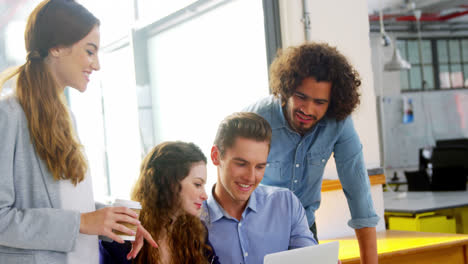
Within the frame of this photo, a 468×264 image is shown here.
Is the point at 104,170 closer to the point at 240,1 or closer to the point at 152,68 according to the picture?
the point at 152,68

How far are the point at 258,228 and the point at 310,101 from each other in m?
0.47

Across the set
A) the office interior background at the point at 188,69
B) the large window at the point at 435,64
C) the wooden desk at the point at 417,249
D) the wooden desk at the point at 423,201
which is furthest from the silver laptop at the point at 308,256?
the large window at the point at 435,64

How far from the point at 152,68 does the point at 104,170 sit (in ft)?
2.25

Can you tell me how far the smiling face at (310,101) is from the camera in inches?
68.7

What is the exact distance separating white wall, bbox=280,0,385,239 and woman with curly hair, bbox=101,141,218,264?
4.60 feet

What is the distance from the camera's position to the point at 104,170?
303 centimetres

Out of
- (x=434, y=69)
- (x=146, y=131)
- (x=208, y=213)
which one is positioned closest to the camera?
(x=208, y=213)

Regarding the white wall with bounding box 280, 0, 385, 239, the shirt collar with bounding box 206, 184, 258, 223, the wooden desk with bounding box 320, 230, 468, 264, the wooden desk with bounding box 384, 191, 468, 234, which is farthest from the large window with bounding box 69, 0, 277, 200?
the wooden desk with bounding box 384, 191, 468, 234

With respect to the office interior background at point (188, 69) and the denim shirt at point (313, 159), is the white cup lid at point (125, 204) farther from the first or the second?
the office interior background at point (188, 69)

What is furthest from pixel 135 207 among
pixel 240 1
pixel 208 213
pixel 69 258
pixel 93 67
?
pixel 240 1

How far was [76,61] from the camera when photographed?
48.7 inches

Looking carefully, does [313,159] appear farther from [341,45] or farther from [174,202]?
[341,45]

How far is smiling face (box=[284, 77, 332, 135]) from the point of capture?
1.75 meters

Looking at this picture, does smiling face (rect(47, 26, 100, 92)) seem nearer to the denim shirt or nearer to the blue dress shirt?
the blue dress shirt
